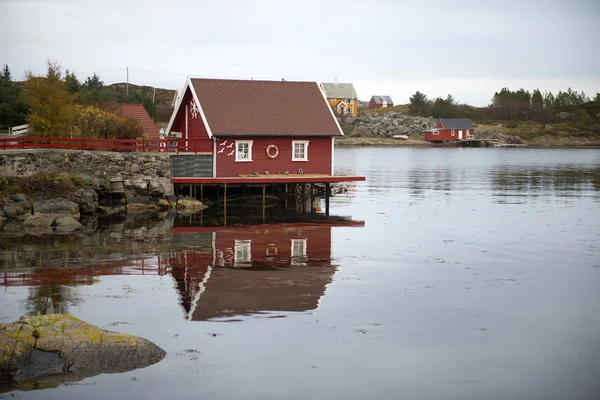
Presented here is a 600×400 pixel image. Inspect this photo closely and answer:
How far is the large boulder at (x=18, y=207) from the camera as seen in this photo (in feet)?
105

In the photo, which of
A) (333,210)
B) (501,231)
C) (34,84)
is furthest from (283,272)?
(34,84)

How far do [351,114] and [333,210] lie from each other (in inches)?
4826

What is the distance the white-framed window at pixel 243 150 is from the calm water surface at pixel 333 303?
20.1 ft

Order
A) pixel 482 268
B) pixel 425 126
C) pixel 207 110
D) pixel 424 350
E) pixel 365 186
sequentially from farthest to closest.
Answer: pixel 425 126
pixel 365 186
pixel 207 110
pixel 482 268
pixel 424 350

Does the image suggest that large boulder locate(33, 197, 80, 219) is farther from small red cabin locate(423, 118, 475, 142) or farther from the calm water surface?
small red cabin locate(423, 118, 475, 142)

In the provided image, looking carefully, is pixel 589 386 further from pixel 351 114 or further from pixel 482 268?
pixel 351 114

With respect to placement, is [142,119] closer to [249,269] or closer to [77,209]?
[77,209]

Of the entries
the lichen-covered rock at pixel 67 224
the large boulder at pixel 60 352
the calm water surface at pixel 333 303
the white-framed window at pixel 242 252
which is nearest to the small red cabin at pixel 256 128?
the calm water surface at pixel 333 303

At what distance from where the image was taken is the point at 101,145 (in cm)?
3872

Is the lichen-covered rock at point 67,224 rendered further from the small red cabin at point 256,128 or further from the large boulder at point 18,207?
the small red cabin at point 256,128

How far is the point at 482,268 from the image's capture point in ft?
76.3

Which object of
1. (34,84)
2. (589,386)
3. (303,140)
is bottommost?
(589,386)

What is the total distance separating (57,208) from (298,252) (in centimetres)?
1296

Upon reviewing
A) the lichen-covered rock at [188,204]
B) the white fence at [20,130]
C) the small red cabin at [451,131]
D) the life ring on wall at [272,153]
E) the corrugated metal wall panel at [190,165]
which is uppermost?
the small red cabin at [451,131]
